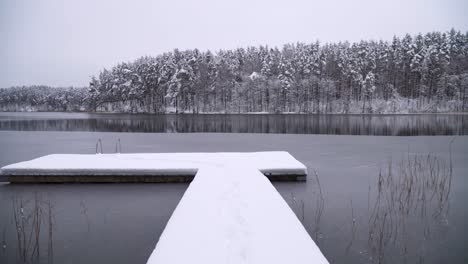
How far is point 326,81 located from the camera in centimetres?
5925

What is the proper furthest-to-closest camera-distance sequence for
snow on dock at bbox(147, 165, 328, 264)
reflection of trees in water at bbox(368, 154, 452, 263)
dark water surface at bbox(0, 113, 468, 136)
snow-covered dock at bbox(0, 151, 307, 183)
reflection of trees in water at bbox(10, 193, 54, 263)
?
dark water surface at bbox(0, 113, 468, 136)
snow-covered dock at bbox(0, 151, 307, 183)
reflection of trees in water at bbox(368, 154, 452, 263)
reflection of trees in water at bbox(10, 193, 54, 263)
snow on dock at bbox(147, 165, 328, 264)

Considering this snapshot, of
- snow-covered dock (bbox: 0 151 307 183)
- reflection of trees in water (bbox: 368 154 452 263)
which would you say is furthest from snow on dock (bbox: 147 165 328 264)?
snow-covered dock (bbox: 0 151 307 183)

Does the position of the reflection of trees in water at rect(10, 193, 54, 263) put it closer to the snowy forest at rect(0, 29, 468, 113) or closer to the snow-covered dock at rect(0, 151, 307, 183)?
the snow-covered dock at rect(0, 151, 307, 183)

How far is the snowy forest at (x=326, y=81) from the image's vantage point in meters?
57.5

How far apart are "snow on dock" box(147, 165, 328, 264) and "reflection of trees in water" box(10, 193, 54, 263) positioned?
7.63 ft

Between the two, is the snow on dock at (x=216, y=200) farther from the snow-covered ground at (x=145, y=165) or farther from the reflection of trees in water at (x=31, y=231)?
the reflection of trees in water at (x=31, y=231)

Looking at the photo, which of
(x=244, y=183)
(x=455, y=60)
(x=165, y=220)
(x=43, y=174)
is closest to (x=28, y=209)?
(x=43, y=174)

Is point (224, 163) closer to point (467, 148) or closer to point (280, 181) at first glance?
point (280, 181)

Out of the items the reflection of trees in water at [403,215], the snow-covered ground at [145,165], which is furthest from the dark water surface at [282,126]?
the reflection of trees in water at [403,215]

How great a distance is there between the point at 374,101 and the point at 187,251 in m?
63.2

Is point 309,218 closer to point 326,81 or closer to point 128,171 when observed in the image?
point 128,171

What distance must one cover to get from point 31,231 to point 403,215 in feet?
25.0

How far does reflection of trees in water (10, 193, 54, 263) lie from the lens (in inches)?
187

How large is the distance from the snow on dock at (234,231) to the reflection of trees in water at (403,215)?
65.2 inches
